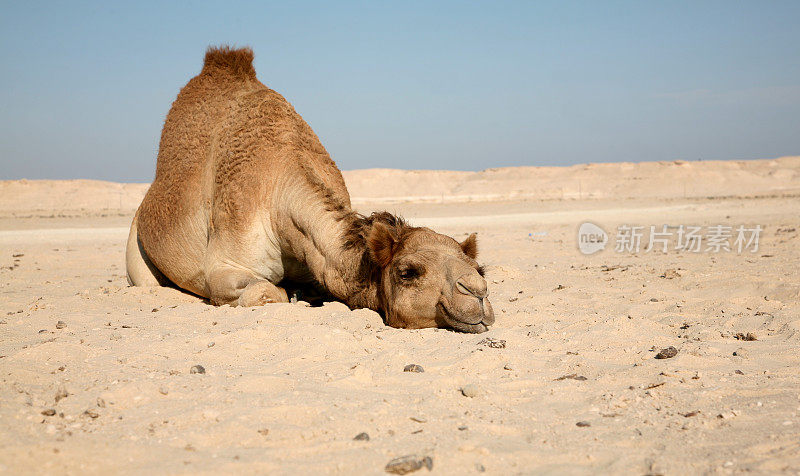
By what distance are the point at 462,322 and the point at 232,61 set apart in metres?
5.24

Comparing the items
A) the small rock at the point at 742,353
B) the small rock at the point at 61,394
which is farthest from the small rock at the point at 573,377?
the small rock at the point at 61,394

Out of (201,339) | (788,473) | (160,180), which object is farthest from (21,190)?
(788,473)

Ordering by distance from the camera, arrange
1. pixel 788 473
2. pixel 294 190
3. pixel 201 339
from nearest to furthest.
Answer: pixel 788 473, pixel 201 339, pixel 294 190

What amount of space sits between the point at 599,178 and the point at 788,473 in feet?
237

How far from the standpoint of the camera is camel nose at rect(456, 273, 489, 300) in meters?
4.88

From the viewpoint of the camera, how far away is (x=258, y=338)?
489cm

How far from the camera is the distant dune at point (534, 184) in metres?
50.0

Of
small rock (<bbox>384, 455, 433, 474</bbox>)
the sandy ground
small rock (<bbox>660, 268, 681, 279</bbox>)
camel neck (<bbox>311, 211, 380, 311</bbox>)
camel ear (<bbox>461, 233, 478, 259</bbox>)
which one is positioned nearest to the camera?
small rock (<bbox>384, 455, 433, 474</bbox>)

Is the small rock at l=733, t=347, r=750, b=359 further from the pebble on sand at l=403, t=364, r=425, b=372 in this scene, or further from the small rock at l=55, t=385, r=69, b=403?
the small rock at l=55, t=385, r=69, b=403

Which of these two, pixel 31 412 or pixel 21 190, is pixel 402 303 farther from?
pixel 21 190

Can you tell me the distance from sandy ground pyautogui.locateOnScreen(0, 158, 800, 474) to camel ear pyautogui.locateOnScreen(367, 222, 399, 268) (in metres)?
0.56

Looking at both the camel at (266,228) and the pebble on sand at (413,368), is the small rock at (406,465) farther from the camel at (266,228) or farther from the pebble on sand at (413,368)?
the camel at (266,228)

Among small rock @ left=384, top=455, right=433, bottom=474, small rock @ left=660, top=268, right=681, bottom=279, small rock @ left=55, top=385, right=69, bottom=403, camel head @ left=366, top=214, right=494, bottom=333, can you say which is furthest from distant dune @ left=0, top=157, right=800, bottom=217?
small rock @ left=384, top=455, right=433, bottom=474

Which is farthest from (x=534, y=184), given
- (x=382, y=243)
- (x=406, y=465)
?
(x=406, y=465)
